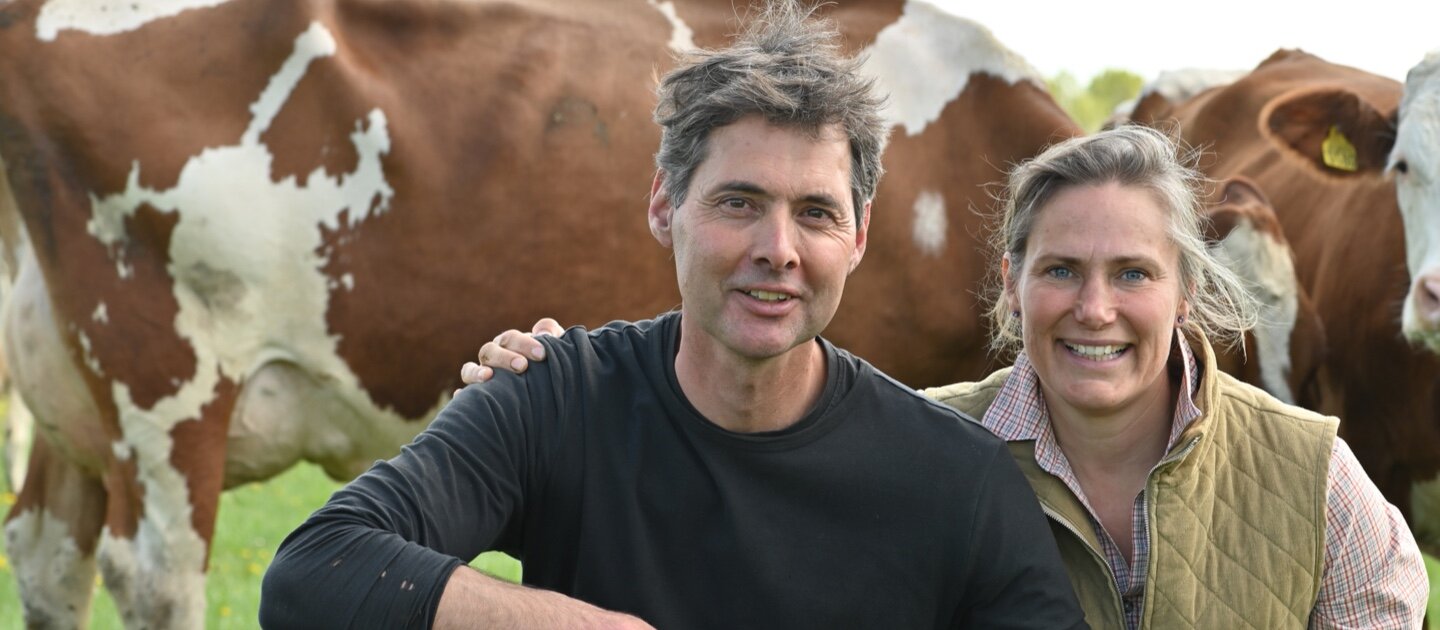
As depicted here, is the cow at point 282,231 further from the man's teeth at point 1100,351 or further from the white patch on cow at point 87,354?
the man's teeth at point 1100,351

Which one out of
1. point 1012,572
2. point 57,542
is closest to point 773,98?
point 1012,572

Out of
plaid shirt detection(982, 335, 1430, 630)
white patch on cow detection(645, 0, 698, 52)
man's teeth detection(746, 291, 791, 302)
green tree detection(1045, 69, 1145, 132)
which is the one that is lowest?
plaid shirt detection(982, 335, 1430, 630)

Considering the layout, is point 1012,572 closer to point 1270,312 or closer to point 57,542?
point 1270,312

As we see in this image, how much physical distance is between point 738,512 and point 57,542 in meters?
3.67

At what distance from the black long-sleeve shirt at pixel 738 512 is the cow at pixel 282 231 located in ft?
8.71

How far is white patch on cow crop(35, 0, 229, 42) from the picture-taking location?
489cm

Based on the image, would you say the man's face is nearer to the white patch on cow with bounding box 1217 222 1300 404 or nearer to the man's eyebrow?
the man's eyebrow

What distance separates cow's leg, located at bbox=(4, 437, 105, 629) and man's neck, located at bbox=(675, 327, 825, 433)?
11.4 feet

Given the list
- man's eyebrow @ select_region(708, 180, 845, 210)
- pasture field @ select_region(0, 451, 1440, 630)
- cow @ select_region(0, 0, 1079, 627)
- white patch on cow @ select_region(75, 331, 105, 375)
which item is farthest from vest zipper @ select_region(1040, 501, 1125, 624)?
white patch on cow @ select_region(75, 331, 105, 375)

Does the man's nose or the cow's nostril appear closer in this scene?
the man's nose

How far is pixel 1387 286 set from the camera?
19.1ft

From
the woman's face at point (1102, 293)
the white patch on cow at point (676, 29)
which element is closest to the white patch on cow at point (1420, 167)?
the white patch on cow at point (676, 29)

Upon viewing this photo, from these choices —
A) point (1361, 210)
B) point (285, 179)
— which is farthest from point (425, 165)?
point (1361, 210)

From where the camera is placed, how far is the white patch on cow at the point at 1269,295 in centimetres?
528
